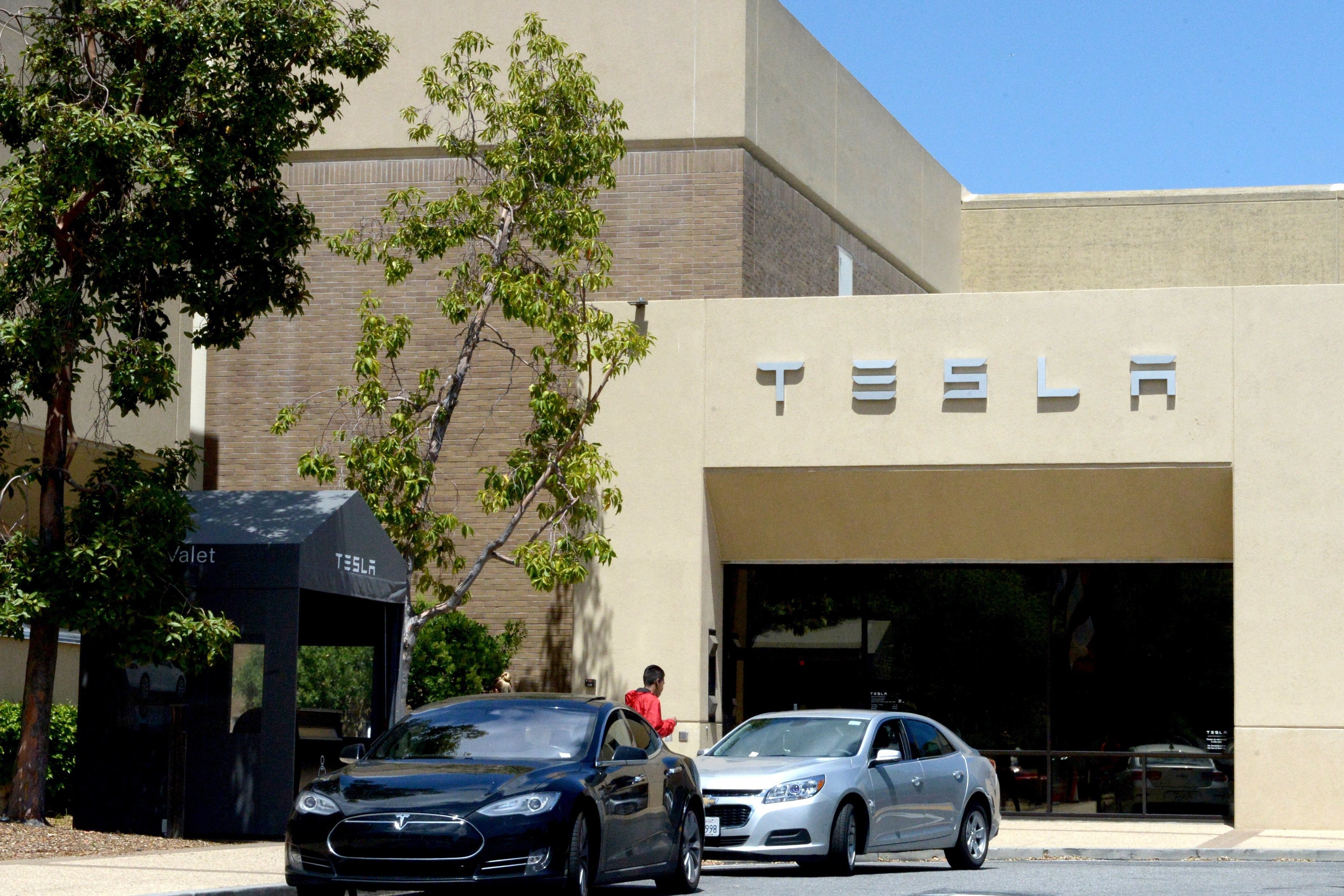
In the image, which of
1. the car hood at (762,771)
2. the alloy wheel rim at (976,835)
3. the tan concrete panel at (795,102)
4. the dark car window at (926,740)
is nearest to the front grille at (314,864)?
Result: the car hood at (762,771)

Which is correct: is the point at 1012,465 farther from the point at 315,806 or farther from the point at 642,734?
the point at 315,806

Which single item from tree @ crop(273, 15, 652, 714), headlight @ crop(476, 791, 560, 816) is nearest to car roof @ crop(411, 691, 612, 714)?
headlight @ crop(476, 791, 560, 816)

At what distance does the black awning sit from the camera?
16.4 meters

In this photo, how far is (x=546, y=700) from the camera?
13.1 meters

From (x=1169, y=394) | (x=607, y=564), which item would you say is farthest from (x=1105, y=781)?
(x=607, y=564)

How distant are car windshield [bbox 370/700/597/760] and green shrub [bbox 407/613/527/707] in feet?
32.3

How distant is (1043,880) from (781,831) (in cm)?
227

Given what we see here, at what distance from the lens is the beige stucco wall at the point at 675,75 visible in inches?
1023

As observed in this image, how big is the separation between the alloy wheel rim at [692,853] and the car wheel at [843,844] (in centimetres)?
162

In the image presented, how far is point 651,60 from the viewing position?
86.0ft

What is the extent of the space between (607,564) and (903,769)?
785 cm

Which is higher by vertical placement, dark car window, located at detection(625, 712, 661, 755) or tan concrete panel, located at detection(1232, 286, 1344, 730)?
tan concrete panel, located at detection(1232, 286, 1344, 730)

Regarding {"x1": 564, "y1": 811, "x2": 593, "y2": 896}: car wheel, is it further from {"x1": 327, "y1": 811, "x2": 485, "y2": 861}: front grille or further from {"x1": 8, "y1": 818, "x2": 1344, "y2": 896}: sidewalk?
{"x1": 8, "y1": 818, "x2": 1344, "y2": 896}: sidewalk

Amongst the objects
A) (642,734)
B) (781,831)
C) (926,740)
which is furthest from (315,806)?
(926,740)
